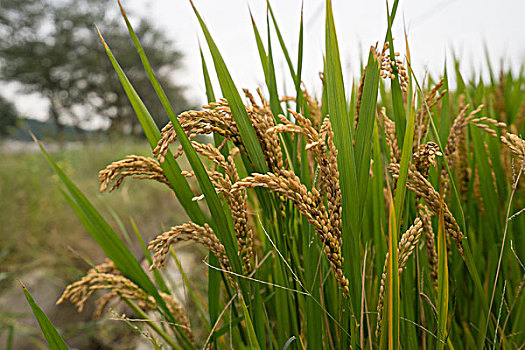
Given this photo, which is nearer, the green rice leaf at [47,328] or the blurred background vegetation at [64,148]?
the green rice leaf at [47,328]

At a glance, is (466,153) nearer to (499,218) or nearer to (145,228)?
(499,218)

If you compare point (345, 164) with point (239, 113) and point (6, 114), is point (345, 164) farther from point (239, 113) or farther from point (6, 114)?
point (6, 114)

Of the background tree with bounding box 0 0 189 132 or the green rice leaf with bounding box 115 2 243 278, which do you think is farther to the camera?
the background tree with bounding box 0 0 189 132

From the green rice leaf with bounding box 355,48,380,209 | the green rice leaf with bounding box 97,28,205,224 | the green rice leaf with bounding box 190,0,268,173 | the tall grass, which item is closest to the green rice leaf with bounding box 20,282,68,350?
the tall grass

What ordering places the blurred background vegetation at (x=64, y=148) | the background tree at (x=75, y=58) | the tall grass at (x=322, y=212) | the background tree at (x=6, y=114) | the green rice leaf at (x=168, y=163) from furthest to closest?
the background tree at (x=75, y=58), the background tree at (x=6, y=114), the blurred background vegetation at (x=64, y=148), the green rice leaf at (x=168, y=163), the tall grass at (x=322, y=212)

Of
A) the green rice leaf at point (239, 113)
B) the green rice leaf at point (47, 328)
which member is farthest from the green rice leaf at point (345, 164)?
the green rice leaf at point (47, 328)

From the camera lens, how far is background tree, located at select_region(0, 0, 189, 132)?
18969 millimetres

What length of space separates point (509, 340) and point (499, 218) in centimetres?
37

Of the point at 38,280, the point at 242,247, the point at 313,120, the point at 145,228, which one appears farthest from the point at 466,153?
the point at 145,228

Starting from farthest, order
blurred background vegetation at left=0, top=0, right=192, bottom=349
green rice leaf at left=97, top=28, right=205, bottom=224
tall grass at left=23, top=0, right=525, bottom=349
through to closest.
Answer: blurred background vegetation at left=0, top=0, right=192, bottom=349, green rice leaf at left=97, top=28, right=205, bottom=224, tall grass at left=23, top=0, right=525, bottom=349

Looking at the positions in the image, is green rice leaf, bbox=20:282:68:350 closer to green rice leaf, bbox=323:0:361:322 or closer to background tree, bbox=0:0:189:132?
green rice leaf, bbox=323:0:361:322

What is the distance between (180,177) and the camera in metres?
0.74

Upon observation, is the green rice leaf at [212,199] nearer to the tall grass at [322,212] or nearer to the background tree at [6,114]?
the tall grass at [322,212]

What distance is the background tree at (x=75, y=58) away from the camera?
18969 millimetres
